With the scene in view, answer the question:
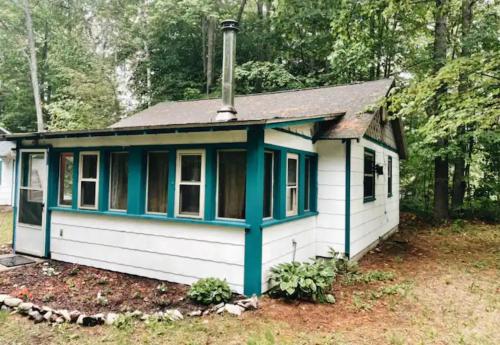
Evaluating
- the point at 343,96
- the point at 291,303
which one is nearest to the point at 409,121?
the point at 343,96

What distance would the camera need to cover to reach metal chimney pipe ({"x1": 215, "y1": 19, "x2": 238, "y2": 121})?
19.5ft

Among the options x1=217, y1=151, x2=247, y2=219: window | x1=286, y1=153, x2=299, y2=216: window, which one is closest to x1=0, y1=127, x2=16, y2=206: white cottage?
x1=217, y1=151, x2=247, y2=219: window

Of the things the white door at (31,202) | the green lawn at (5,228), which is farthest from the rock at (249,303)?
the green lawn at (5,228)

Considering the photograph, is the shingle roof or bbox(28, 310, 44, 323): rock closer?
bbox(28, 310, 44, 323): rock

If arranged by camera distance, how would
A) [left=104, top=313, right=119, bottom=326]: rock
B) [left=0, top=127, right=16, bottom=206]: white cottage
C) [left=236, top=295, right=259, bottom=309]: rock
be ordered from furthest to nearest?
[left=0, top=127, right=16, bottom=206]: white cottage, [left=236, top=295, right=259, bottom=309]: rock, [left=104, top=313, right=119, bottom=326]: rock

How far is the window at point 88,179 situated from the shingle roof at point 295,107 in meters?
1.10

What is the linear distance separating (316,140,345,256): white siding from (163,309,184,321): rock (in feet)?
11.2

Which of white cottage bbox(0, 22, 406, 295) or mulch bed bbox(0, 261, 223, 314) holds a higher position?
white cottage bbox(0, 22, 406, 295)

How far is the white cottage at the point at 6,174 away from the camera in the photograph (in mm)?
16641

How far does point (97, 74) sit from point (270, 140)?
1276 centimetres

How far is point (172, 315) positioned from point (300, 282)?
70.8 inches

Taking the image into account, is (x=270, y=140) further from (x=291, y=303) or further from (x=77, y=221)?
(x=77, y=221)

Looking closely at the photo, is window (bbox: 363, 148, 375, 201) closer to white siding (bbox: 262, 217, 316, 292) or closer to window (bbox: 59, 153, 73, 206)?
white siding (bbox: 262, 217, 316, 292)

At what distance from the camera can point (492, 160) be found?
13.6m
